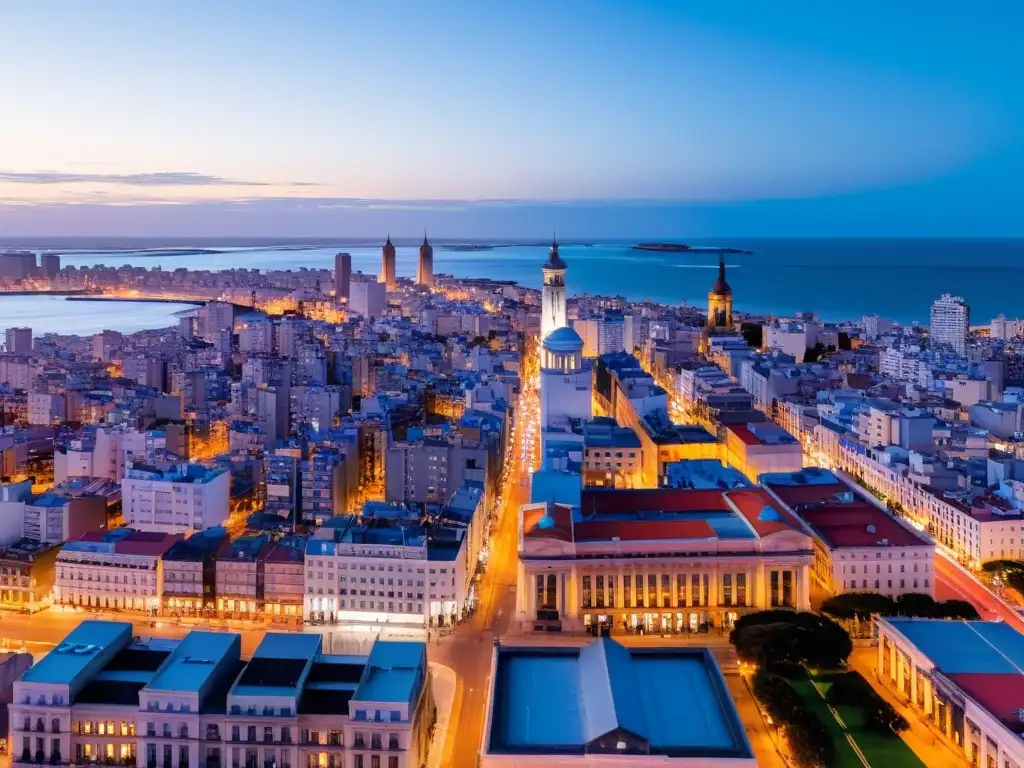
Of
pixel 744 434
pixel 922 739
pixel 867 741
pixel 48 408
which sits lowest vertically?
pixel 922 739

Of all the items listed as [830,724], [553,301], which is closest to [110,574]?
[830,724]

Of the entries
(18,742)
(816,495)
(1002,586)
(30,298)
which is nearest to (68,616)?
(18,742)

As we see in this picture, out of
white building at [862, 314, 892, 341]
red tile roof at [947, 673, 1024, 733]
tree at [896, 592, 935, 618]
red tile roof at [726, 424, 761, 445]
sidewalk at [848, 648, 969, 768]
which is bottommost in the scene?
sidewalk at [848, 648, 969, 768]

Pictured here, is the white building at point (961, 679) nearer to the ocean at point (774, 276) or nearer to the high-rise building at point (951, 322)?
the high-rise building at point (951, 322)

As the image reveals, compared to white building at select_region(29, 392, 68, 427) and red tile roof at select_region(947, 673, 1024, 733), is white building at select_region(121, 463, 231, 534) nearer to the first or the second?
white building at select_region(29, 392, 68, 427)

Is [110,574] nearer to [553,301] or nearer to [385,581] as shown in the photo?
[385,581]

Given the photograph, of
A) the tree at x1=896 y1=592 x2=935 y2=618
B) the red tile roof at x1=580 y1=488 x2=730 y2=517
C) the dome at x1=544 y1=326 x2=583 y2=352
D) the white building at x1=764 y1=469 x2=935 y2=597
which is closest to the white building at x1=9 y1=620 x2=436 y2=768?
the red tile roof at x1=580 y1=488 x2=730 y2=517

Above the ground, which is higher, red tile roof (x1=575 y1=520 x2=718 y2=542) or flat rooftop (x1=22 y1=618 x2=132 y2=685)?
red tile roof (x1=575 y1=520 x2=718 y2=542)

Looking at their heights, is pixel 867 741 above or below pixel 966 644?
below
